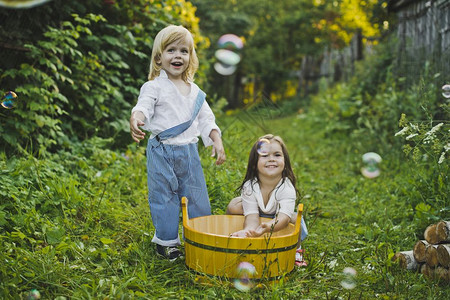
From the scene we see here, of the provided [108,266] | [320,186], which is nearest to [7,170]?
[108,266]

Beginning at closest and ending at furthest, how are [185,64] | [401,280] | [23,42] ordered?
[401,280] < [185,64] < [23,42]

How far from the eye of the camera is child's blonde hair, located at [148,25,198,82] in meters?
2.65

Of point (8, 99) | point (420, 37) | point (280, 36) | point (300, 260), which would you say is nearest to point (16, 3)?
point (8, 99)

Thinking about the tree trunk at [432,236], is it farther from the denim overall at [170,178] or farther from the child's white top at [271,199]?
the denim overall at [170,178]

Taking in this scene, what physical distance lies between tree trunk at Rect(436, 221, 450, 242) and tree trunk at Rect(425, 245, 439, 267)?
0.06 meters

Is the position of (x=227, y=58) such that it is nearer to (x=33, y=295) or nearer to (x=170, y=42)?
(x=170, y=42)

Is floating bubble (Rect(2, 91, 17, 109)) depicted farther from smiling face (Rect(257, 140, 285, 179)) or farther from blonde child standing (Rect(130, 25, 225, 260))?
→ smiling face (Rect(257, 140, 285, 179))

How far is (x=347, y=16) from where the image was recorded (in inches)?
654

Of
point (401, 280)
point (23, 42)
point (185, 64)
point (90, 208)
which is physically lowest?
point (401, 280)

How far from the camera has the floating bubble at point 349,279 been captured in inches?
95.6

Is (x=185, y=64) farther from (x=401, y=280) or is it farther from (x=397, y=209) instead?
(x=397, y=209)

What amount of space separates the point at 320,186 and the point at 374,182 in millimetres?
556

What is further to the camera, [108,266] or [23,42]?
[23,42]

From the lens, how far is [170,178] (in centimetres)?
271
